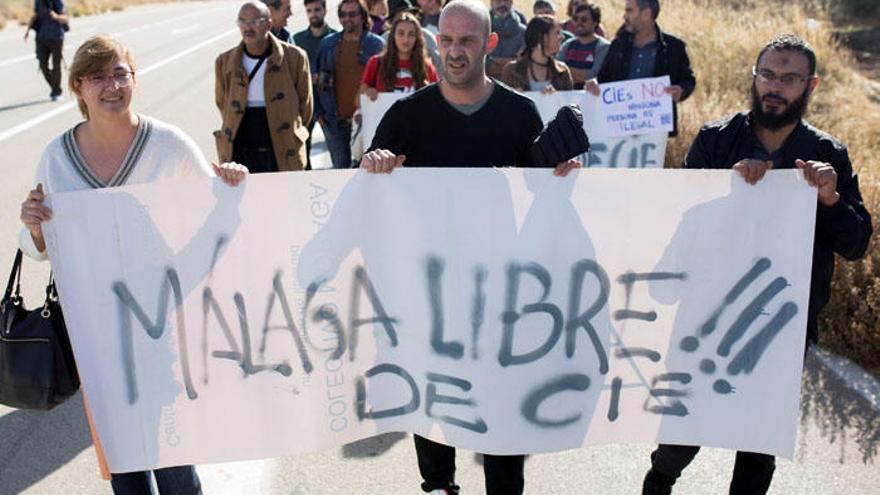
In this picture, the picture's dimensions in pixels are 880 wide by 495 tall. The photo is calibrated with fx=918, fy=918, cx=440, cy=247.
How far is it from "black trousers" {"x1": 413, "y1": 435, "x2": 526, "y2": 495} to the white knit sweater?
1212mm

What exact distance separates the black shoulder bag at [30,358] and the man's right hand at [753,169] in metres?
2.08

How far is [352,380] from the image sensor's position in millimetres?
2875

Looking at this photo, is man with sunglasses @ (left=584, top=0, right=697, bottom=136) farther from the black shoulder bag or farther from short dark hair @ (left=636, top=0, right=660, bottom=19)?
the black shoulder bag

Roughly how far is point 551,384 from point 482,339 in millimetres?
262

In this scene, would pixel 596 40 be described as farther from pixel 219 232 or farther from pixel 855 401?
pixel 219 232

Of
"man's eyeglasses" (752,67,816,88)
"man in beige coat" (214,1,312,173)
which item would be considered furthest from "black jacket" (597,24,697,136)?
"man's eyeglasses" (752,67,816,88)

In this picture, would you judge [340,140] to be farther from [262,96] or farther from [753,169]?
[753,169]

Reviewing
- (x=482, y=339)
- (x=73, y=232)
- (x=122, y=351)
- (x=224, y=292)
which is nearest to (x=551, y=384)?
(x=482, y=339)

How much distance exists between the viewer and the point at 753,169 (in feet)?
8.82

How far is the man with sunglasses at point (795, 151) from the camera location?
269 centimetres

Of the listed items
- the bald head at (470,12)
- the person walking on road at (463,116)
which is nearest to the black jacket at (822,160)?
the person walking on road at (463,116)

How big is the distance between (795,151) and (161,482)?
2.21 m

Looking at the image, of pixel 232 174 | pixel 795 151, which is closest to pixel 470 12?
pixel 232 174

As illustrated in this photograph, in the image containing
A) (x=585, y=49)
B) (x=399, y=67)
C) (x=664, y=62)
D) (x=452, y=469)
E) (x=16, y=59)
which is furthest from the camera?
(x=16, y=59)
